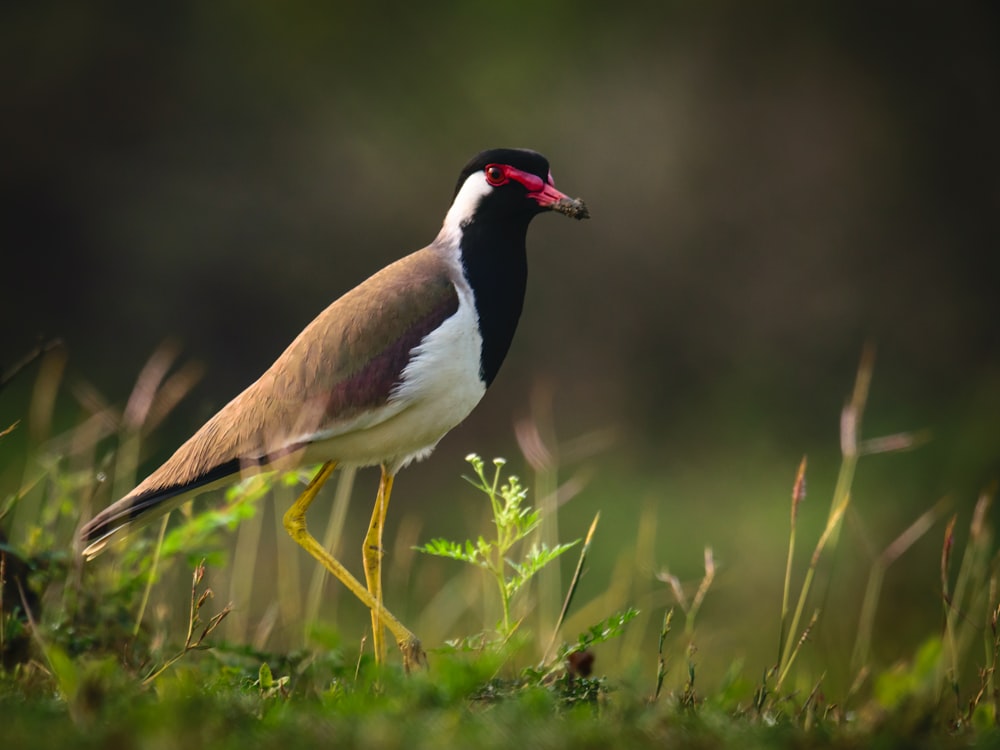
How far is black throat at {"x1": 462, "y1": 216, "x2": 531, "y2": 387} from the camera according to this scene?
4242 mm

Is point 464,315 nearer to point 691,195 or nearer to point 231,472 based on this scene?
point 231,472

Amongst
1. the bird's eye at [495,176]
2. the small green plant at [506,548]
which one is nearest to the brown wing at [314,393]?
the bird's eye at [495,176]

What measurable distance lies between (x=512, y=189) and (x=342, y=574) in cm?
140

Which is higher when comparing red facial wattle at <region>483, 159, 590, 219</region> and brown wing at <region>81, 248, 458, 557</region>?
red facial wattle at <region>483, 159, 590, 219</region>

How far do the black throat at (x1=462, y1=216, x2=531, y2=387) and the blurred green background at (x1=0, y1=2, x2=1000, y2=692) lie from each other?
5.80 meters

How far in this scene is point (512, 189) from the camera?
439 centimetres

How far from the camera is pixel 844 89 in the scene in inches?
516

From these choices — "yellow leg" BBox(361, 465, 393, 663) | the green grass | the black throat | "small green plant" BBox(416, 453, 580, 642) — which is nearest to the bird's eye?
the black throat

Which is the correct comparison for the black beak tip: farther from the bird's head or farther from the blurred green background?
the blurred green background

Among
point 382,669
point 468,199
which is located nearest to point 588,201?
point 468,199

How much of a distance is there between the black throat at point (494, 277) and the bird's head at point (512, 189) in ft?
0.13

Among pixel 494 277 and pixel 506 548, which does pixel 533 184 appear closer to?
pixel 494 277

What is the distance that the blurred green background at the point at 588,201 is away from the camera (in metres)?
11.2

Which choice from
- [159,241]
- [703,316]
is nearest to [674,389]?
[703,316]
